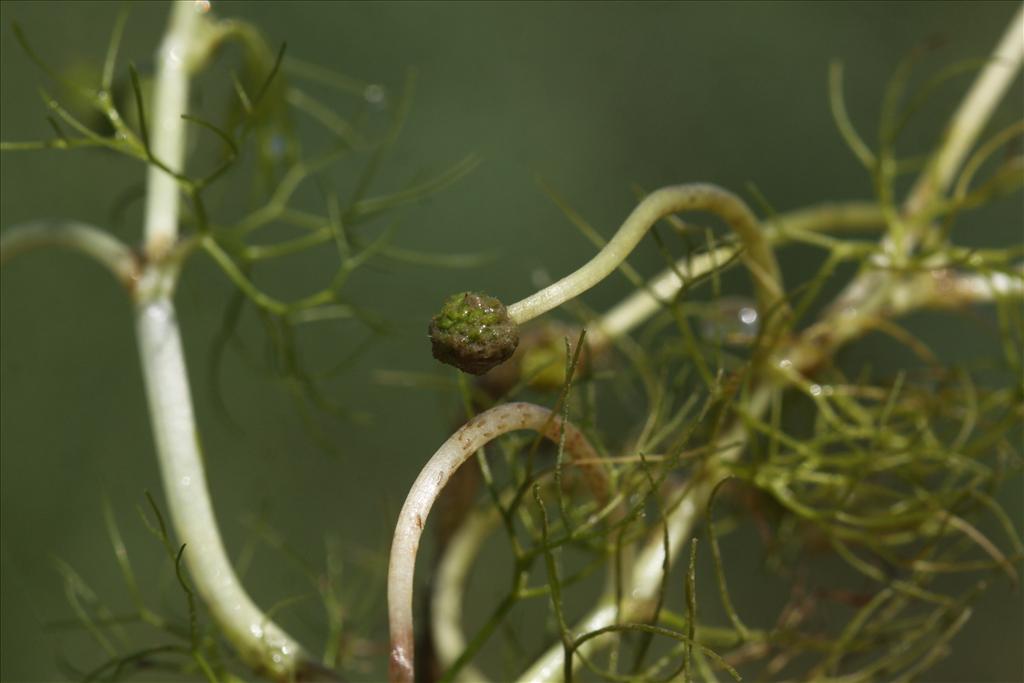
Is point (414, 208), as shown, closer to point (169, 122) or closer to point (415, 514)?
point (169, 122)

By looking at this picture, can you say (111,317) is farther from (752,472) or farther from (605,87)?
(752,472)

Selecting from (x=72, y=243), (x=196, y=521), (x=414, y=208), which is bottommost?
(x=414, y=208)

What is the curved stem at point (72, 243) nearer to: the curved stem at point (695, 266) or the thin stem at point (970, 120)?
the curved stem at point (695, 266)

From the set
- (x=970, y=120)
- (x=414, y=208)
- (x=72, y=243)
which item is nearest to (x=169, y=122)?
(x=72, y=243)

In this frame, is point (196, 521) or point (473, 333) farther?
point (196, 521)

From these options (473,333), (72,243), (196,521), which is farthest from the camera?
(72,243)

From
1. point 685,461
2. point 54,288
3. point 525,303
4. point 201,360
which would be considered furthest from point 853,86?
point 525,303

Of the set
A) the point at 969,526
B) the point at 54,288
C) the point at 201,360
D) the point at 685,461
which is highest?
the point at 685,461
